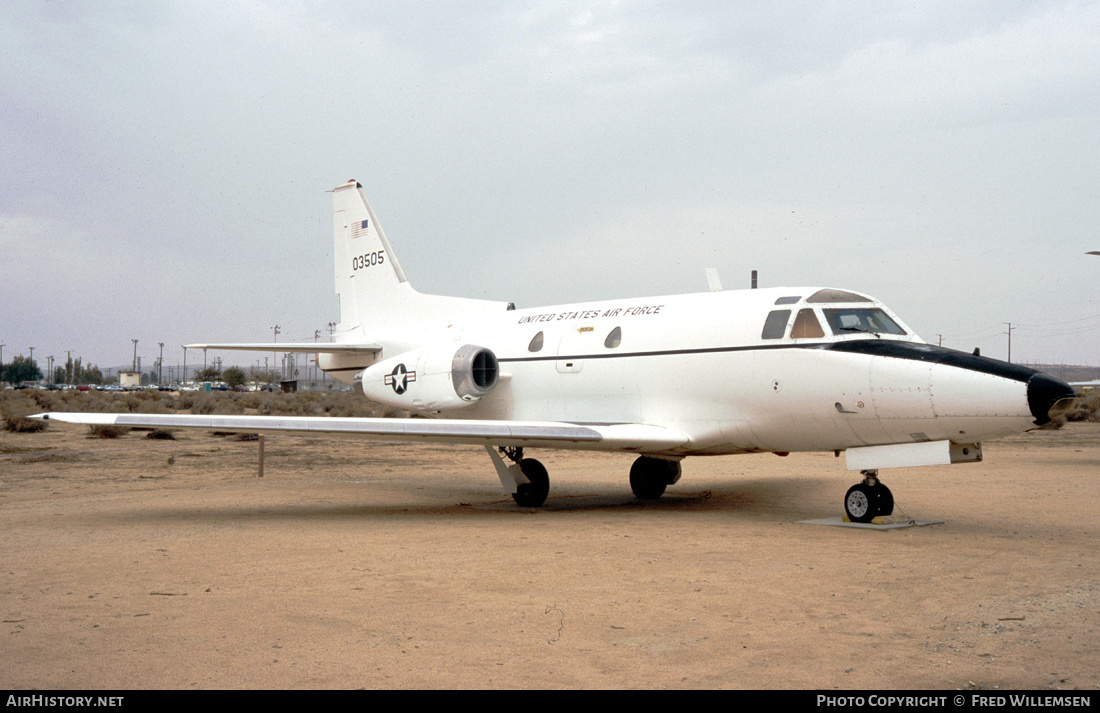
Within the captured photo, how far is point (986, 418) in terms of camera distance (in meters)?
10.2

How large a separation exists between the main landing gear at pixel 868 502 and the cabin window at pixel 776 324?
6.71ft

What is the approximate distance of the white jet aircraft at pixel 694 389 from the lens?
10617 mm

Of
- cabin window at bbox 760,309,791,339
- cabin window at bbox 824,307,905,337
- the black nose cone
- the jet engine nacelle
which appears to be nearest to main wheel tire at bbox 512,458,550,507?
the jet engine nacelle

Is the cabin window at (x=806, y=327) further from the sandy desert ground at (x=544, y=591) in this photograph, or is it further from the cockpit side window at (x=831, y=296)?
the sandy desert ground at (x=544, y=591)

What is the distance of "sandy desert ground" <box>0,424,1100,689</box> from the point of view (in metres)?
5.33

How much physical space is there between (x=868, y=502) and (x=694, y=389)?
108 inches

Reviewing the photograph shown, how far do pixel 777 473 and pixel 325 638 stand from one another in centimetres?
1509

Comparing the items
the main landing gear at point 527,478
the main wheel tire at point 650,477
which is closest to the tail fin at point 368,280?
the main landing gear at point 527,478

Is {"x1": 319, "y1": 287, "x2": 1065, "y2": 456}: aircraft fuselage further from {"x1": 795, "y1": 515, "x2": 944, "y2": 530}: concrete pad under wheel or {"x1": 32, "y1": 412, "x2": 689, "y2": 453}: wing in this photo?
{"x1": 795, "y1": 515, "x2": 944, "y2": 530}: concrete pad under wheel

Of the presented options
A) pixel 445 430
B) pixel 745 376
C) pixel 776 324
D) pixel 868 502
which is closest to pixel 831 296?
pixel 776 324

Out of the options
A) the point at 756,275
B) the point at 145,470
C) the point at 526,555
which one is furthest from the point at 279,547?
the point at 145,470

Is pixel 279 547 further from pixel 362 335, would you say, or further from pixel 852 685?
pixel 362 335

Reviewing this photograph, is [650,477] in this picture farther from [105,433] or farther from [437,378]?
[105,433]

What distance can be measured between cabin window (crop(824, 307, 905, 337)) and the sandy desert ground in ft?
8.25
